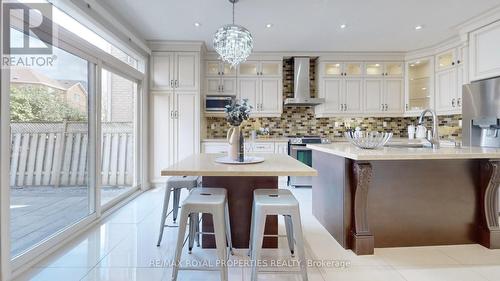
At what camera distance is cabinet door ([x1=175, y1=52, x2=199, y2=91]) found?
4875 millimetres

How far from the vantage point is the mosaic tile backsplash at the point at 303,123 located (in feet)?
18.9

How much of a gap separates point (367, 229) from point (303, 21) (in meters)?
2.93

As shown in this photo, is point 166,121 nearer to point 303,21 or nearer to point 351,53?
point 303,21

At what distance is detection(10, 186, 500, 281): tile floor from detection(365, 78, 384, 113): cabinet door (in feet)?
11.1

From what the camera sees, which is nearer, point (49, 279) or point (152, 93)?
point (49, 279)

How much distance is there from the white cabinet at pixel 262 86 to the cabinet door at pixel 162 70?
52.4 inches

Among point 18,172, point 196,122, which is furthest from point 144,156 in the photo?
point 18,172

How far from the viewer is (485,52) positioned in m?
3.69

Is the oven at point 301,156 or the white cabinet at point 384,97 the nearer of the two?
the oven at point 301,156

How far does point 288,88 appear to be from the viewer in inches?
228

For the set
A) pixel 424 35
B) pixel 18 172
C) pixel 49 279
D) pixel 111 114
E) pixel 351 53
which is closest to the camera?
pixel 49 279

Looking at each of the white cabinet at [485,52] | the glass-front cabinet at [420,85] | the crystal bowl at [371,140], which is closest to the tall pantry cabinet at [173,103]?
the crystal bowl at [371,140]

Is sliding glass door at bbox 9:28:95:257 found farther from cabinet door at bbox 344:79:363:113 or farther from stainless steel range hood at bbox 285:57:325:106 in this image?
cabinet door at bbox 344:79:363:113

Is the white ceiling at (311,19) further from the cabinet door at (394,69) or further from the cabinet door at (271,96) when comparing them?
the cabinet door at (271,96)
